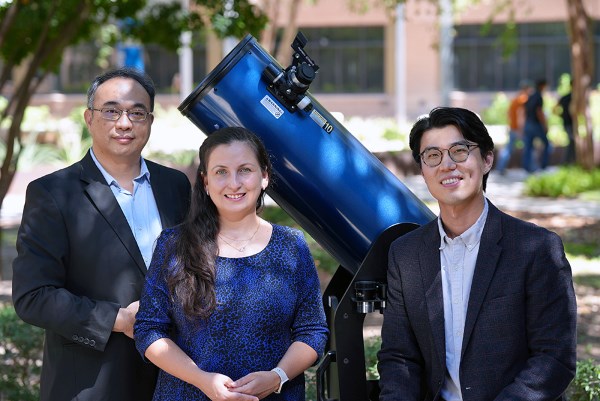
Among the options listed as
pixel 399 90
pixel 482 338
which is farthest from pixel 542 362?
pixel 399 90

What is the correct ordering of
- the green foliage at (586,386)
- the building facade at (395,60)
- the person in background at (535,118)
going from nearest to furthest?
the green foliage at (586,386)
the person in background at (535,118)
the building facade at (395,60)

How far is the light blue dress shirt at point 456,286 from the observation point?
3.25 m

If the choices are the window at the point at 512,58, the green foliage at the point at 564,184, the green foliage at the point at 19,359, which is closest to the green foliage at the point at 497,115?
the window at the point at 512,58

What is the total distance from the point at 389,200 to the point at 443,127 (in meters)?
0.72

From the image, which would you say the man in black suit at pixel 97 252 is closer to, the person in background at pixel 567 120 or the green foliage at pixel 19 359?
the green foliage at pixel 19 359

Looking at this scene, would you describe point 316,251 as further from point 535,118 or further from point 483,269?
point 535,118

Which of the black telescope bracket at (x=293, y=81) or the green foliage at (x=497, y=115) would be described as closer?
the black telescope bracket at (x=293, y=81)

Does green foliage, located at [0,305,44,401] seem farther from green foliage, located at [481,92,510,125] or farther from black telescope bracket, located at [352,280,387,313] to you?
green foliage, located at [481,92,510,125]

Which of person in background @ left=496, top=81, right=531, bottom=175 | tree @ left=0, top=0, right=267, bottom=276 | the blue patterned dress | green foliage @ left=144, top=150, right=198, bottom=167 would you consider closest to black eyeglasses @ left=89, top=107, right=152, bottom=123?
the blue patterned dress

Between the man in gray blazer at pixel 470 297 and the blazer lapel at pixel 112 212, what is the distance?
0.95 metres

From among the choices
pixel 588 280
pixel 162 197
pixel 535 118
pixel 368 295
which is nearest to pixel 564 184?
pixel 535 118

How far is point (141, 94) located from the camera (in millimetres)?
3713

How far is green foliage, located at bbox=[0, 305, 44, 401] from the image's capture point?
226 inches

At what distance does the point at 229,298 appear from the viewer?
331 cm
